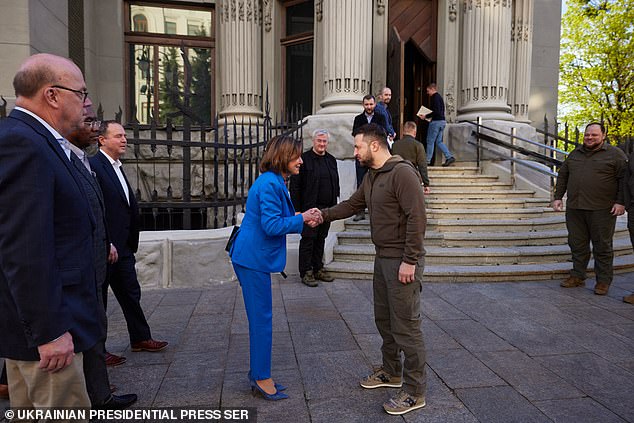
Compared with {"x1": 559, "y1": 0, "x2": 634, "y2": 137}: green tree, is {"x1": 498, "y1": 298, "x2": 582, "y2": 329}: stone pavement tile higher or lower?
lower

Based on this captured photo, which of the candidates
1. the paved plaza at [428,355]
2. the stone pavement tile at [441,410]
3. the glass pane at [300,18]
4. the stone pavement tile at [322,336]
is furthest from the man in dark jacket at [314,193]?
the glass pane at [300,18]

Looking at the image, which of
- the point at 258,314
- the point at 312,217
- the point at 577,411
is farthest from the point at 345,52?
the point at 577,411

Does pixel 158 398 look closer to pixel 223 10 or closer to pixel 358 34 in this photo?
pixel 358 34

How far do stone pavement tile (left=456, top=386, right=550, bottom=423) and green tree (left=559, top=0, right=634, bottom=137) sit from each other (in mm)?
23832

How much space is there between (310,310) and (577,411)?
9.53ft

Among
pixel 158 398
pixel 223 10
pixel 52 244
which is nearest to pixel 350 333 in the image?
pixel 158 398

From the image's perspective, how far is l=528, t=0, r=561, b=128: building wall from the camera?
44.9ft

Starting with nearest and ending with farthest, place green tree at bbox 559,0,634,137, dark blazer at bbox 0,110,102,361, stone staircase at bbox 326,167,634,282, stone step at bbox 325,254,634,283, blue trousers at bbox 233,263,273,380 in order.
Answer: dark blazer at bbox 0,110,102,361 → blue trousers at bbox 233,263,273,380 → stone step at bbox 325,254,634,283 → stone staircase at bbox 326,167,634,282 → green tree at bbox 559,0,634,137

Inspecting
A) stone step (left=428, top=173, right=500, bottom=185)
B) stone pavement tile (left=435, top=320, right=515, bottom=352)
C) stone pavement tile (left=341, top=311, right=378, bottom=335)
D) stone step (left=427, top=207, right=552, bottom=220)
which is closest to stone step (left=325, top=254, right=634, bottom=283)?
stone step (left=427, top=207, right=552, bottom=220)

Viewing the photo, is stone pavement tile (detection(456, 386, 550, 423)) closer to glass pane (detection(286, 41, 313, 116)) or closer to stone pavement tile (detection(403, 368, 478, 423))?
stone pavement tile (detection(403, 368, 478, 423))

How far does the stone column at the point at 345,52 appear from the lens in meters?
9.58

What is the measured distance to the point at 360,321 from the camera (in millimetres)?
4965

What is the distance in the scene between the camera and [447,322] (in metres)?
4.93

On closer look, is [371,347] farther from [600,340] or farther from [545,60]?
[545,60]
